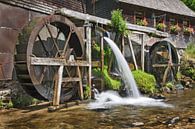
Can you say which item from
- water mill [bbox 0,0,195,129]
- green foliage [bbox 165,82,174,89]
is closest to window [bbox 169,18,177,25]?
water mill [bbox 0,0,195,129]

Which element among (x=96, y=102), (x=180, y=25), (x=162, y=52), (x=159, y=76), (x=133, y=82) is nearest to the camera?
(x=96, y=102)

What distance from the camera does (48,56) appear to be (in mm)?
11055

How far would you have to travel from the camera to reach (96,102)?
10477mm

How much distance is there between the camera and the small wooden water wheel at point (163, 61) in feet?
54.3

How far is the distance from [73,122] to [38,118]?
3.22ft

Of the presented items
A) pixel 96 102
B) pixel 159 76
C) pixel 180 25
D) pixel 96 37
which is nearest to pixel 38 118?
pixel 96 102

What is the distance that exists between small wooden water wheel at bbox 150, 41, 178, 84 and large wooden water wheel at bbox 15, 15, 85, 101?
5.99 meters

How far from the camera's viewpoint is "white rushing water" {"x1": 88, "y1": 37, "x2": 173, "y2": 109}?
10.1 m

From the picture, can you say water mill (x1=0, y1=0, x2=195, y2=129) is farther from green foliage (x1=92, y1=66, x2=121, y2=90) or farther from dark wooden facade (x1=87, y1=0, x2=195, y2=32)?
dark wooden facade (x1=87, y1=0, x2=195, y2=32)

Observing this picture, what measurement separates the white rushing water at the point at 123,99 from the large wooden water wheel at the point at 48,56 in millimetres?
993

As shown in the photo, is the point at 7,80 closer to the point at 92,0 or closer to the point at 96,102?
the point at 96,102

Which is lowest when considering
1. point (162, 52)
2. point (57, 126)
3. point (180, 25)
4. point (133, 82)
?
point (57, 126)

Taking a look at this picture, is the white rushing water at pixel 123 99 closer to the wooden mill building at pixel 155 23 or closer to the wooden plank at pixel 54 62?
the wooden plank at pixel 54 62

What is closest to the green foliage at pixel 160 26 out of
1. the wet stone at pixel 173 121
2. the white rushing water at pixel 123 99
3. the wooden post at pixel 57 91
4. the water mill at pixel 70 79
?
the water mill at pixel 70 79
